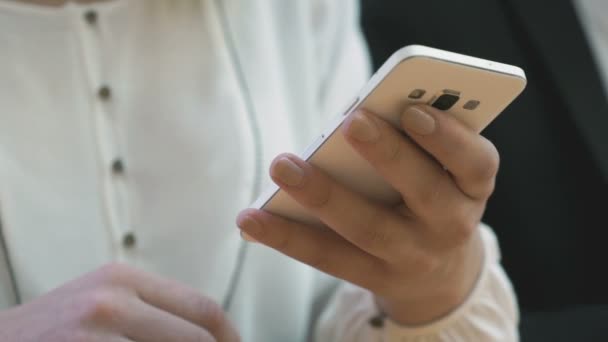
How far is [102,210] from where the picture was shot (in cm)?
49

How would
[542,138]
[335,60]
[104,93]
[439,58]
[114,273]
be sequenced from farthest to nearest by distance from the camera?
[542,138], [335,60], [104,93], [114,273], [439,58]

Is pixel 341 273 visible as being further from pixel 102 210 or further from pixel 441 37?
pixel 441 37

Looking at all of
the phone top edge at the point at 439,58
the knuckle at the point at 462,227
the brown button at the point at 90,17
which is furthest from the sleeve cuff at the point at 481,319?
the brown button at the point at 90,17

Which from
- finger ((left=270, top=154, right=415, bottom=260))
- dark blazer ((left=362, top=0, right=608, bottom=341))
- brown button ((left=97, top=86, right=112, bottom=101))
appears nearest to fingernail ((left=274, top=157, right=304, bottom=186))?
finger ((left=270, top=154, right=415, bottom=260))

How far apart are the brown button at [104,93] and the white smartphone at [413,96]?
20 cm

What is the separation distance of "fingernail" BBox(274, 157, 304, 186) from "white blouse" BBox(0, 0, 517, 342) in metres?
0.20

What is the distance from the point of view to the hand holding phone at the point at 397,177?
1.00ft

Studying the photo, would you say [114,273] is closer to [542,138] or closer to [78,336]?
[78,336]

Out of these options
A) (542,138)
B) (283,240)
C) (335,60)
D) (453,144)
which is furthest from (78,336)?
(542,138)

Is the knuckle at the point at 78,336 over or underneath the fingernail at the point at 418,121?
underneath

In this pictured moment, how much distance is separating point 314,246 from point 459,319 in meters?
0.15

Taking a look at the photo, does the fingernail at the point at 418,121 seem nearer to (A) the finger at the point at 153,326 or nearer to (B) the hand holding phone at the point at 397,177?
(B) the hand holding phone at the point at 397,177

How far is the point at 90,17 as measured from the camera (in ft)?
1.63

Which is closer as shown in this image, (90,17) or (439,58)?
(439,58)
